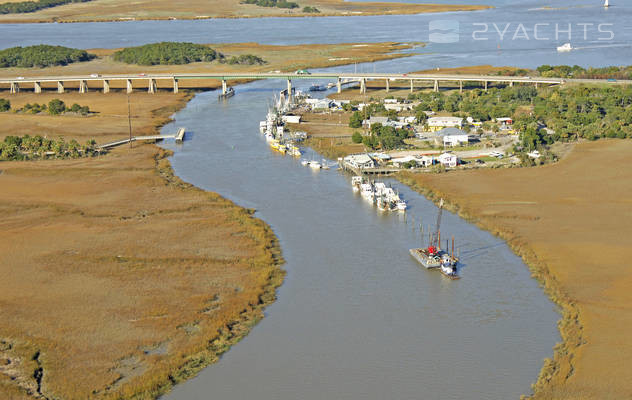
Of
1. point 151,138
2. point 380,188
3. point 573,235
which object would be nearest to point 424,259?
point 573,235

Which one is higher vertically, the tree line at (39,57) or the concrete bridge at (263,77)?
the tree line at (39,57)

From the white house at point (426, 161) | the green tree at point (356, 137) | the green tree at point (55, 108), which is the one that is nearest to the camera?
the white house at point (426, 161)

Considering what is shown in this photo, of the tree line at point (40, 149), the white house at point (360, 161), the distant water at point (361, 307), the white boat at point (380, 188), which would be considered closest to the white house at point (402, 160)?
the white house at point (360, 161)

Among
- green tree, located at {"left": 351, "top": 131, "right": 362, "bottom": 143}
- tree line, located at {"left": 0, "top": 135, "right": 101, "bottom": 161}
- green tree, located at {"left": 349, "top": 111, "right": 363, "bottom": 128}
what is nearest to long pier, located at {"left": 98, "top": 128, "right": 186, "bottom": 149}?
tree line, located at {"left": 0, "top": 135, "right": 101, "bottom": 161}

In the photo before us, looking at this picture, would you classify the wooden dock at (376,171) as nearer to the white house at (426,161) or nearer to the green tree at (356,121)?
the white house at (426,161)

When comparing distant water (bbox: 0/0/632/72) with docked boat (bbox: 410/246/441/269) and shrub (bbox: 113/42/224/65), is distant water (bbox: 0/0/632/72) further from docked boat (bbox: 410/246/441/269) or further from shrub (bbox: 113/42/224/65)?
docked boat (bbox: 410/246/441/269)

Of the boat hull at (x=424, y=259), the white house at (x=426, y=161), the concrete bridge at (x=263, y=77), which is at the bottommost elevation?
the boat hull at (x=424, y=259)
